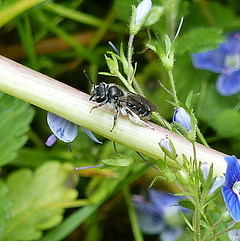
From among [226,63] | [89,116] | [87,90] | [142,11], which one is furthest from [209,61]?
[89,116]

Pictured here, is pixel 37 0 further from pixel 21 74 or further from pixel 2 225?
pixel 2 225

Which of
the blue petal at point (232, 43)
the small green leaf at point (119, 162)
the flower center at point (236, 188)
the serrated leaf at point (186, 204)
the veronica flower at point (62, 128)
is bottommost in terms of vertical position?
the blue petal at point (232, 43)

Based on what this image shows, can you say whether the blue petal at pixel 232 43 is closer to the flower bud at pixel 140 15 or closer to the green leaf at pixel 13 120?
the flower bud at pixel 140 15

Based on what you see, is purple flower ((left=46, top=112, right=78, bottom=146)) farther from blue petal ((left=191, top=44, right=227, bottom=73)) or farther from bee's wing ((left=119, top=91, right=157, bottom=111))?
blue petal ((left=191, top=44, right=227, bottom=73))

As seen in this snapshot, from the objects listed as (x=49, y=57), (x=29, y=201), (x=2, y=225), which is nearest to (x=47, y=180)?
(x=29, y=201)

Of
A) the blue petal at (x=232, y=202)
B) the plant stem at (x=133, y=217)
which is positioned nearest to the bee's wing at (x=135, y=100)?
the blue petal at (x=232, y=202)

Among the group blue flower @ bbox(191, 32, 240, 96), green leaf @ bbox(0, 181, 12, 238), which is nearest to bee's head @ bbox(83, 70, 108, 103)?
green leaf @ bbox(0, 181, 12, 238)
